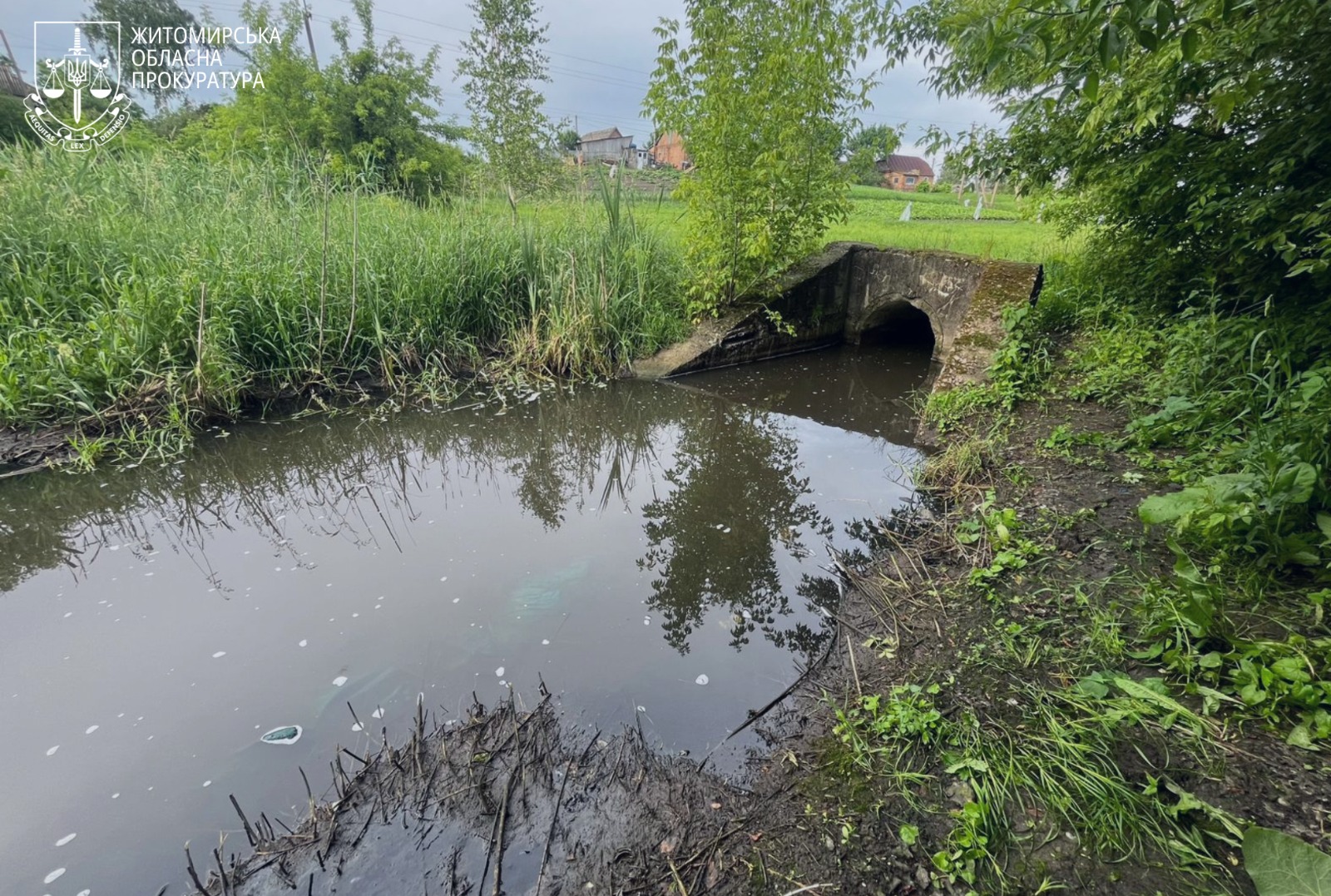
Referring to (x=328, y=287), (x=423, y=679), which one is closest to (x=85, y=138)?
(x=328, y=287)

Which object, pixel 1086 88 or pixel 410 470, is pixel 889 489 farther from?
pixel 410 470

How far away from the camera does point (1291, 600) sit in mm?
1990

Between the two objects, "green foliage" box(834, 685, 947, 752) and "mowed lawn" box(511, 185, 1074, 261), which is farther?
"mowed lawn" box(511, 185, 1074, 261)

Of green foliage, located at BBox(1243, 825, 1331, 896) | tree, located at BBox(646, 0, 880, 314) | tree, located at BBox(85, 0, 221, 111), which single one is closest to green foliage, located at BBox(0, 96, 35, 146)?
tree, located at BBox(85, 0, 221, 111)

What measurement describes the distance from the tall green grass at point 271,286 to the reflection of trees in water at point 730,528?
85.6 inches

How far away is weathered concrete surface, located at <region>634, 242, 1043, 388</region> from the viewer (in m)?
5.59

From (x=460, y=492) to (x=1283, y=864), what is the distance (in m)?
3.96

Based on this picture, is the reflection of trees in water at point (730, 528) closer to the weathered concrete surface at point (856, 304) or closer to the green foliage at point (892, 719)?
the green foliage at point (892, 719)

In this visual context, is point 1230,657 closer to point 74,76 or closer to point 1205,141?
point 1205,141

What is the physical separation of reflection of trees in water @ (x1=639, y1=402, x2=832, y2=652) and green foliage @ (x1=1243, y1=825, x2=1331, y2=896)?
151cm

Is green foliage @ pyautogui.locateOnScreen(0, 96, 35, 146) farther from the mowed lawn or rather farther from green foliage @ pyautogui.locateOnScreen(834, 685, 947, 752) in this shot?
green foliage @ pyautogui.locateOnScreen(834, 685, 947, 752)

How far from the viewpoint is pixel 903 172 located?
45.8m

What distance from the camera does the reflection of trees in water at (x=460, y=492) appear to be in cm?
312

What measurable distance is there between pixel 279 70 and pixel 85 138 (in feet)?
19.8
